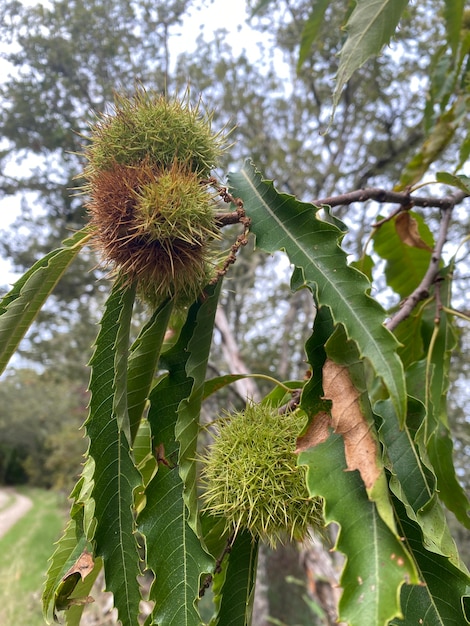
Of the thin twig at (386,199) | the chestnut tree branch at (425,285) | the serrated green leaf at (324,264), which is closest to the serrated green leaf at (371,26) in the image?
the thin twig at (386,199)

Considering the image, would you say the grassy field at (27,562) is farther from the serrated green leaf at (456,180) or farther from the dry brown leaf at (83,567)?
the serrated green leaf at (456,180)

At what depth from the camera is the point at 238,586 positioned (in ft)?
3.06

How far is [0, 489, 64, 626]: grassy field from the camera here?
8055mm

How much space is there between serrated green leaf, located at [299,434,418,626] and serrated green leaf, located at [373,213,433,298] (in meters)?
1.22

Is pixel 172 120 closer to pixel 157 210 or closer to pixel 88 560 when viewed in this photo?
pixel 157 210

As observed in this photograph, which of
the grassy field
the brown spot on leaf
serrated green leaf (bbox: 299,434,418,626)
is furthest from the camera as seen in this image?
the grassy field

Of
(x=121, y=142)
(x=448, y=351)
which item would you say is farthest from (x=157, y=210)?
(x=448, y=351)

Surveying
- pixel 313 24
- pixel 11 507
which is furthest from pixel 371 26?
pixel 11 507

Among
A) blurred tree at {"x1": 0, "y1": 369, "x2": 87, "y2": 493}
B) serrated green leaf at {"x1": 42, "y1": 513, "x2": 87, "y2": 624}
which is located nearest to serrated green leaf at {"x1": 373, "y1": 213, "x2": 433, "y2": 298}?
serrated green leaf at {"x1": 42, "y1": 513, "x2": 87, "y2": 624}

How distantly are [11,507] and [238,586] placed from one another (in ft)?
63.5

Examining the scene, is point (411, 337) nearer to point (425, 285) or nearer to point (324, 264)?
point (425, 285)

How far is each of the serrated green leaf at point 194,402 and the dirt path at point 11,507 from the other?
15.0m

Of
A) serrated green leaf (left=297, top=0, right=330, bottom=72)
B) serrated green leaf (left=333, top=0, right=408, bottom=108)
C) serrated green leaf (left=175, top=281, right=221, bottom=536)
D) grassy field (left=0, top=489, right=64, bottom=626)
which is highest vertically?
grassy field (left=0, top=489, right=64, bottom=626)

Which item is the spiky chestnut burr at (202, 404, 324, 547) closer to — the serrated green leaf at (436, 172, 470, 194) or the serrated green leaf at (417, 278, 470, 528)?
the serrated green leaf at (417, 278, 470, 528)
